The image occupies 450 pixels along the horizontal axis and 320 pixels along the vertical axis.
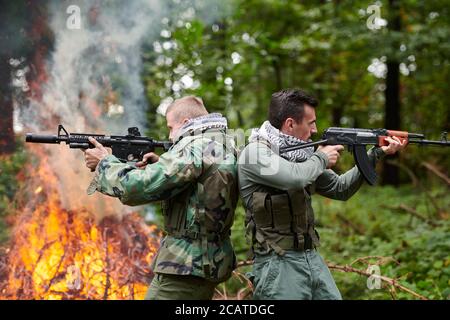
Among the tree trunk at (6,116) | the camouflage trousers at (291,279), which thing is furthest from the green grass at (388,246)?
the tree trunk at (6,116)

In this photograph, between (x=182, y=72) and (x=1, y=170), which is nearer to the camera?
(x=1, y=170)

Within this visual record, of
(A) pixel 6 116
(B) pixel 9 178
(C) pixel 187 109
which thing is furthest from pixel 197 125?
(A) pixel 6 116

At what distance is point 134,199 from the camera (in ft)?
10.0

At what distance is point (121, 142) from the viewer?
3725 millimetres

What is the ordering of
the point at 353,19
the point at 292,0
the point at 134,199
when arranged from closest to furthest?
the point at 134,199
the point at 353,19
the point at 292,0

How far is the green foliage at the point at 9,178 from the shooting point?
6363mm

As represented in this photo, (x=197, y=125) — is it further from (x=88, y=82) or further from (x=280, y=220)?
(x=88, y=82)

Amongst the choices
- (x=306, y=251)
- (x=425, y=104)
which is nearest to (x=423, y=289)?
(x=306, y=251)

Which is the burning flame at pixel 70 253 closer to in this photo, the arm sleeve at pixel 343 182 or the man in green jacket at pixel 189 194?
the man in green jacket at pixel 189 194

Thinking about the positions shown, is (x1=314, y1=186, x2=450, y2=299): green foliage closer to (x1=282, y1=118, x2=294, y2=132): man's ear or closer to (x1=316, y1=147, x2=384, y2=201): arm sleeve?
(x1=316, y1=147, x2=384, y2=201): arm sleeve

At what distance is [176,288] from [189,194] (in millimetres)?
564

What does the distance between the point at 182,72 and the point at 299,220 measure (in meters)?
5.66

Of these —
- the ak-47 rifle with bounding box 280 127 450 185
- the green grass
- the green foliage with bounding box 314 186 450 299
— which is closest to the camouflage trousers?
the ak-47 rifle with bounding box 280 127 450 185
